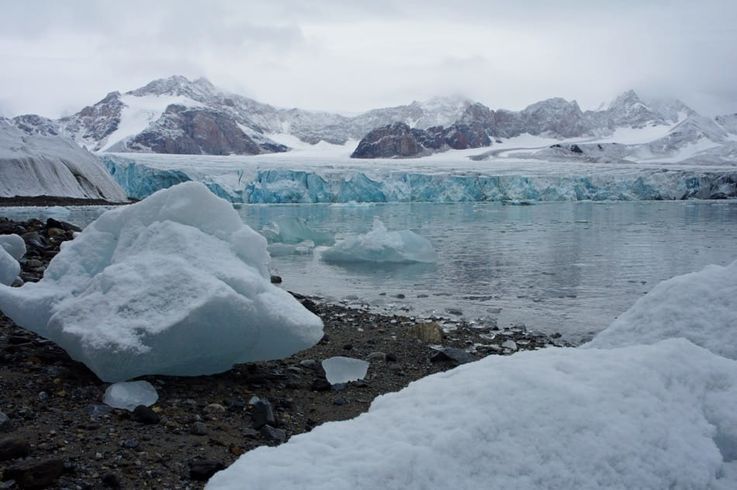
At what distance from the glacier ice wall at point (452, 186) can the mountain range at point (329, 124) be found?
54.7 m

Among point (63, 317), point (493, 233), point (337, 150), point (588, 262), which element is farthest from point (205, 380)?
point (337, 150)

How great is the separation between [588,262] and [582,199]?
31.7 m

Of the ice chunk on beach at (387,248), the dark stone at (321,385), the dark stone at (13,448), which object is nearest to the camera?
the dark stone at (13,448)

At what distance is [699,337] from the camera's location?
307 cm

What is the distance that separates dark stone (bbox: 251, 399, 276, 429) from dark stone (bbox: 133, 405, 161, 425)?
43cm

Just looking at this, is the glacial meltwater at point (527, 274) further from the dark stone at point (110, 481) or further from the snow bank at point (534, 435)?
the dark stone at point (110, 481)

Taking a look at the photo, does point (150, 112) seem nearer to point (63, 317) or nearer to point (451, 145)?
point (451, 145)

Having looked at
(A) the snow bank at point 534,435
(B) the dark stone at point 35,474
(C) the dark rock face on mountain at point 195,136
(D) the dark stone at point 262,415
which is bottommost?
(D) the dark stone at point 262,415

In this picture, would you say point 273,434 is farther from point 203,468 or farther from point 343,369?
point 343,369

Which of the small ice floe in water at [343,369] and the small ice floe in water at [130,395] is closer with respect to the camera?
the small ice floe in water at [130,395]

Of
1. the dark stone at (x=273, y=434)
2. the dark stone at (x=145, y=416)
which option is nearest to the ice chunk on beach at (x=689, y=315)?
the dark stone at (x=273, y=434)

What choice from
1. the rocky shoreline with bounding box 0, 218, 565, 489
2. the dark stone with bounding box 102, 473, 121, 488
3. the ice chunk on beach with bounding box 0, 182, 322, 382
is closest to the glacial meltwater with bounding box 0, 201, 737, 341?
the rocky shoreline with bounding box 0, 218, 565, 489

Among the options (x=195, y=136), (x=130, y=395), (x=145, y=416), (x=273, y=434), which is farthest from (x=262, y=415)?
(x=195, y=136)

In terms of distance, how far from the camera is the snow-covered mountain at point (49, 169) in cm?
2552
